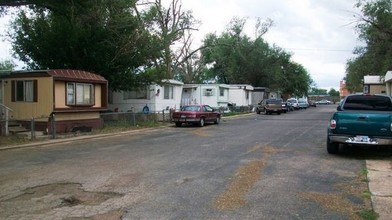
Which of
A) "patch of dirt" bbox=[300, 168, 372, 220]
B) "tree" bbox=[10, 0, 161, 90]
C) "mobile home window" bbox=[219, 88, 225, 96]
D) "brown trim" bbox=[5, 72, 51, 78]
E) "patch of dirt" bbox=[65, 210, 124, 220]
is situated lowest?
"patch of dirt" bbox=[65, 210, 124, 220]

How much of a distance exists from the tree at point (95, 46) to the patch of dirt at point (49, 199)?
17.5 metres

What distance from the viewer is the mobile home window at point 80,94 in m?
22.0

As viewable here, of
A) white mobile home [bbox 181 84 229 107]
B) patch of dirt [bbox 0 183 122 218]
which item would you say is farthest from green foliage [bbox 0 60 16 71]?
patch of dirt [bbox 0 183 122 218]

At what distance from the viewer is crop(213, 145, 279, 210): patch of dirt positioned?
23.1 ft

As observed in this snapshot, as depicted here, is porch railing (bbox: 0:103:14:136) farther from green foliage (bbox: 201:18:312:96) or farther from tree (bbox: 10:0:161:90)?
green foliage (bbox: 201:18:312:96)

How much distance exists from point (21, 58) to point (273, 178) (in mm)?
24893

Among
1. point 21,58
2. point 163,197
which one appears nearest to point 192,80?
point 21,58

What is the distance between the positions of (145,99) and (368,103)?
21.4 m

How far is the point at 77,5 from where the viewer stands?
1712 centimetres

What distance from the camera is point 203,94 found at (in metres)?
43.9

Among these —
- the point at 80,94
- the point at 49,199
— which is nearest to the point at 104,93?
the point at 80,94

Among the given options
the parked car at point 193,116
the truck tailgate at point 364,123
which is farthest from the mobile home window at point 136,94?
the truck tailgate at point 364,123

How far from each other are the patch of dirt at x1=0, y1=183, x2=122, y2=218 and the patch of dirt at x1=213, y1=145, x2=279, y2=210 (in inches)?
76.3

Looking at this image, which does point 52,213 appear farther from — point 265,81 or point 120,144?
point 265,81
